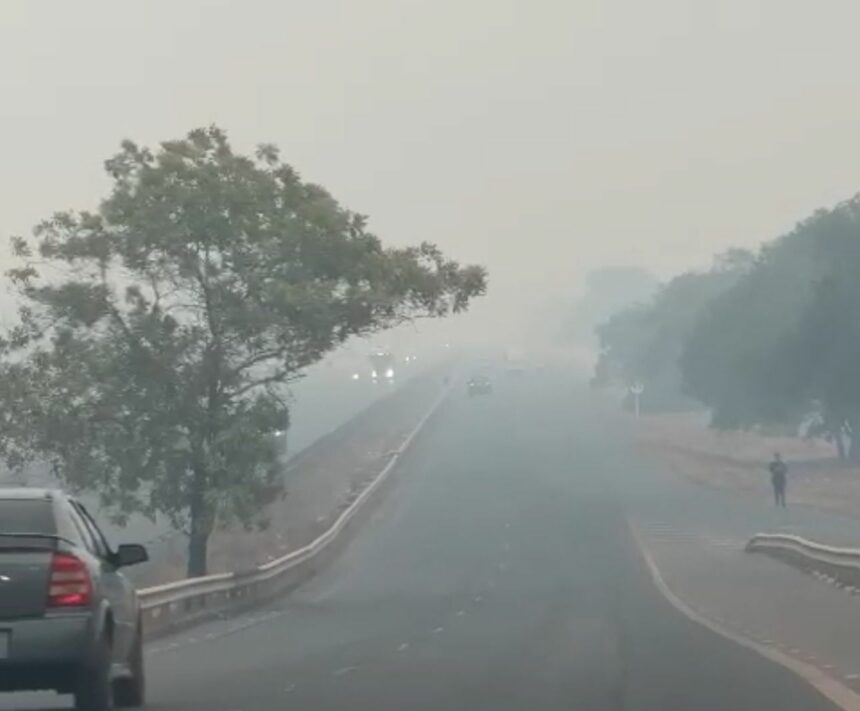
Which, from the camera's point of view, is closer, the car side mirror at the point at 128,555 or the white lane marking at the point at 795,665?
the car side mirror at the point at 128,555

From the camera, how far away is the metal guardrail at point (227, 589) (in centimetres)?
3225

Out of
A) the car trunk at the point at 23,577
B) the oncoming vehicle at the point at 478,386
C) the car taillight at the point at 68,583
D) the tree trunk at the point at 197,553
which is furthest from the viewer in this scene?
the oncoming vehicle at the point at 478,386

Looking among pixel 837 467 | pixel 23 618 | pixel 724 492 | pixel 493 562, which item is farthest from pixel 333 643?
pixel 837 467

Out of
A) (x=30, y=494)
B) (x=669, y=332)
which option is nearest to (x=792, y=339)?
(x=669, y=332)

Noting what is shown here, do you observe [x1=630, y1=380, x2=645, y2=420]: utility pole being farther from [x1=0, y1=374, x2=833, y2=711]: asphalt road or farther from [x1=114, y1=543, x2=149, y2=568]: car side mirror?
[x1=114, y1=543, x2=149, y2=568]: car side mirror

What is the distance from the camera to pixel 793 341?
3691 inches

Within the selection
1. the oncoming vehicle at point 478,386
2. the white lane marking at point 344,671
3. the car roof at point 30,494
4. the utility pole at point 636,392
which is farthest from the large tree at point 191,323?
the oncoming vehicle at point 478,386

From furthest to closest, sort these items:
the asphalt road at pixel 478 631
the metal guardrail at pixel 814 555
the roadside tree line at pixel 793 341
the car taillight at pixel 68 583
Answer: the roadside tree line at pixel 793 341, the metal guardrail at pixel 814 555, the asphalt road at pixel 478 631, the car taillight at pixel 68 583

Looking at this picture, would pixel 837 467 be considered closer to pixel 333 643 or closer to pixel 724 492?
pixel 724 492

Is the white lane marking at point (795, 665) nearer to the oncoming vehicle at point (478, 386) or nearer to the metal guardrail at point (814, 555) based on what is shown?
the metal guardrail at point (814, 555)

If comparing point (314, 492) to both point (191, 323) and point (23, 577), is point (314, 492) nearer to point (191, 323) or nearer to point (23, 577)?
→ point (191, 323)

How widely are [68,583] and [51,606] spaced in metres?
0.18

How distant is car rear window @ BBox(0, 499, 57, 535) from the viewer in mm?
15461

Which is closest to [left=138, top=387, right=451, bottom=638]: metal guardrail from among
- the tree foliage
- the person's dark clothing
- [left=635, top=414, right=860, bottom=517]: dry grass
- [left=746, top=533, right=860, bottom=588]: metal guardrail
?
[left=746, top=533, right=860, bottom=588]: metal guardrail
